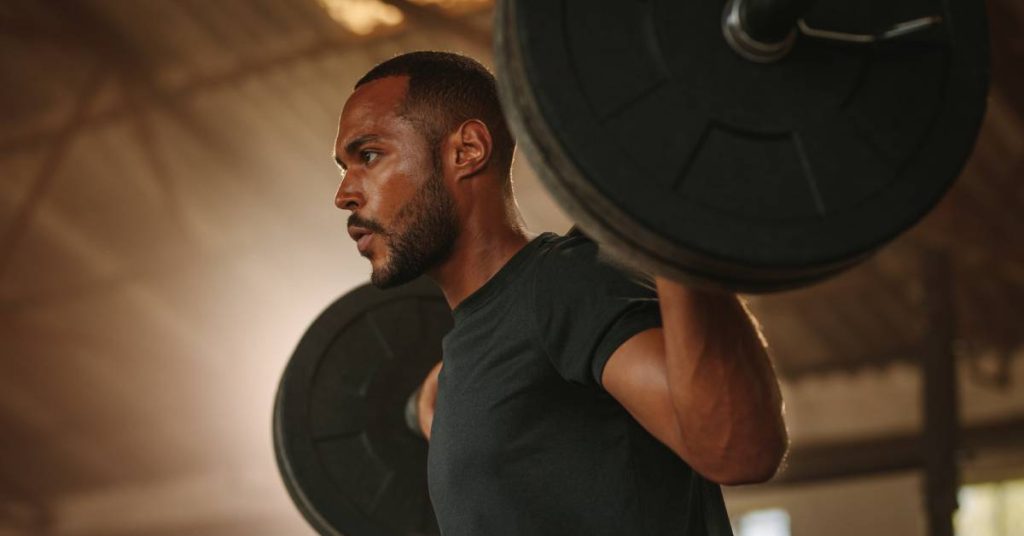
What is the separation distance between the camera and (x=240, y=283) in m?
8.30

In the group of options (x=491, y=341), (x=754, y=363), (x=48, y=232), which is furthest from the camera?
(x=48, y=232)

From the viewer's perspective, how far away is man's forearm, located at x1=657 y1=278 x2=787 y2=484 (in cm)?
117

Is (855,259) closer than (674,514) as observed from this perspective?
Yes

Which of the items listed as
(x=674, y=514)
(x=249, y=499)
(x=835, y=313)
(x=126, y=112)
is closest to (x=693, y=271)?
(x=674, y=514)

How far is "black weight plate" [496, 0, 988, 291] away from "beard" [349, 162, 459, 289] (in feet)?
1.36

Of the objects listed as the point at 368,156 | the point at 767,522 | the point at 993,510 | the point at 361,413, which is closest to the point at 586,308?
the point at 368,156

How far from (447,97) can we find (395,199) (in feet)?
0.50

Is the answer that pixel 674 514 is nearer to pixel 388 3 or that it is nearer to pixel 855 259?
pixel 855 259

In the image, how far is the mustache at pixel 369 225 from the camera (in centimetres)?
156

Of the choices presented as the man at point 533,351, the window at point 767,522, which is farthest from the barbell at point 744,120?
the window at point 767,522

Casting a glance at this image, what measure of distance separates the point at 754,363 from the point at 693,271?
0.47 ft

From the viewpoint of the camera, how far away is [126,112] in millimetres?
7281

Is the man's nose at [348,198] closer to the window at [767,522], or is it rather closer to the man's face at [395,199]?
the man's face at [395,199]

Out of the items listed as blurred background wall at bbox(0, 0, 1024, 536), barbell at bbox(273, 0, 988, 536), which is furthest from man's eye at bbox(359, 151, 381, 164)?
blurred background wall at bbox(0, 0, 1024, 536)
